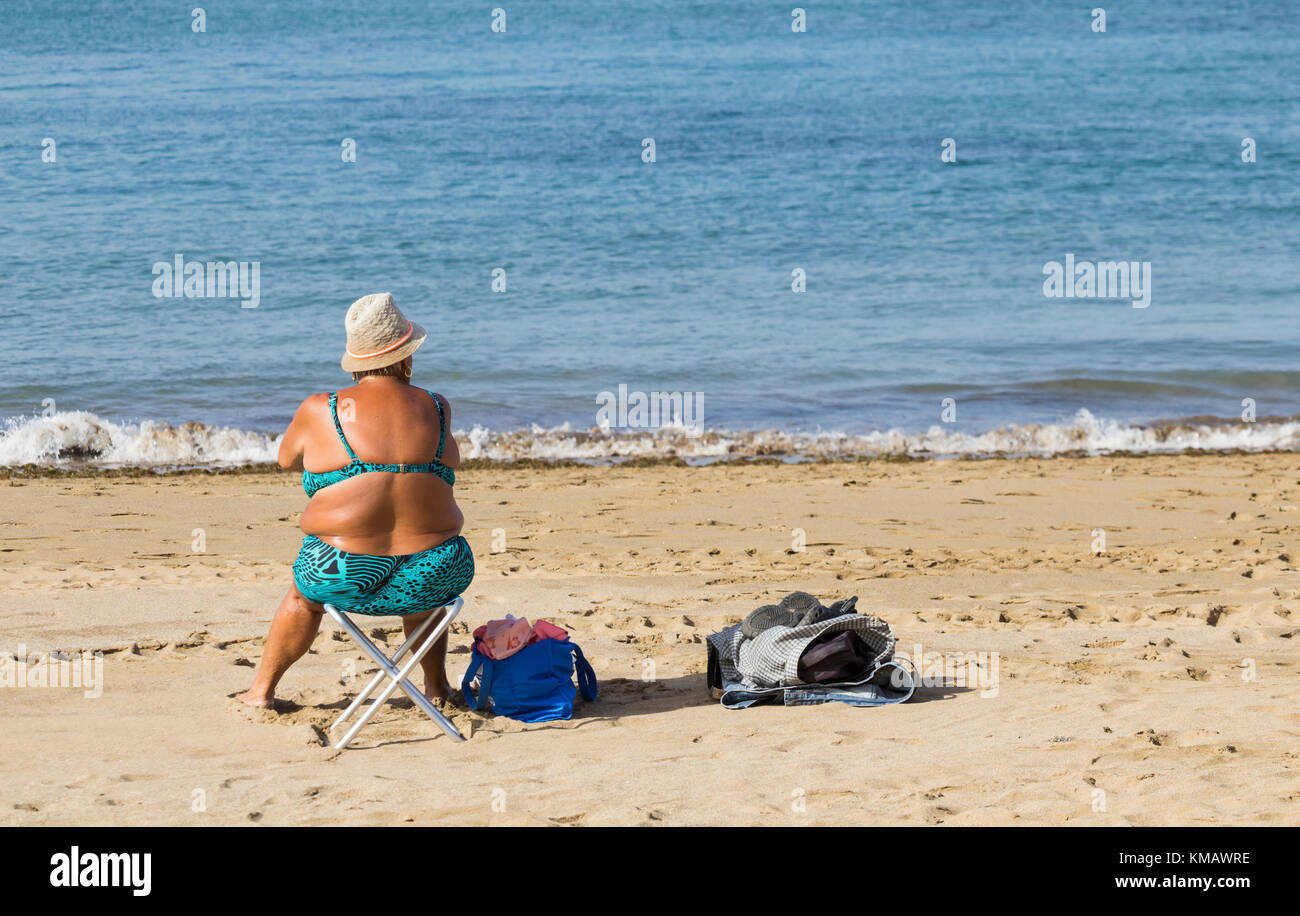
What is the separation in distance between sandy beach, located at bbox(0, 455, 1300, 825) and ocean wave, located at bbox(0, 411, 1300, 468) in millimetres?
945

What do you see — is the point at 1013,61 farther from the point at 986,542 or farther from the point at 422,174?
the point at 986,542

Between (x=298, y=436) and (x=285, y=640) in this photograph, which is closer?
(x=298, y=436)

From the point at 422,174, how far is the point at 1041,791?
65.5 ft

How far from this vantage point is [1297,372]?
1440cm

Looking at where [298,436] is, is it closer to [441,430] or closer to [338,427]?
[338,427]

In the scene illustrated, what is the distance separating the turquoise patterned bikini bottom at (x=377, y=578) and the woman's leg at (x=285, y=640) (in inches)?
4.1

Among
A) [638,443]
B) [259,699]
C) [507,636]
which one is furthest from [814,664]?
[638,443]

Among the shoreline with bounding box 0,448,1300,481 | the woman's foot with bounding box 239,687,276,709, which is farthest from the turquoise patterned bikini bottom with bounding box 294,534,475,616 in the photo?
the shoreline with bounding box 0,448,1300,481

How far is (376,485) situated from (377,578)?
322 mm

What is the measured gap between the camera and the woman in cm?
435

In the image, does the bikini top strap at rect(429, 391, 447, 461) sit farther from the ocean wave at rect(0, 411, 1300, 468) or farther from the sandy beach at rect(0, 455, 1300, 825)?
the ocean wave at rect(0, 411, 1300, 468)

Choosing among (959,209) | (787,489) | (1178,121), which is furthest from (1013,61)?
(787,489)

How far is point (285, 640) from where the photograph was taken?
460cm

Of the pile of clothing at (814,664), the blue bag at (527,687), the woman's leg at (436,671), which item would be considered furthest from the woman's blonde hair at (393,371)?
the pile of clothing at (814,664)
